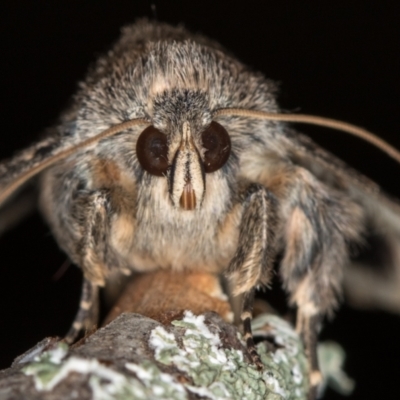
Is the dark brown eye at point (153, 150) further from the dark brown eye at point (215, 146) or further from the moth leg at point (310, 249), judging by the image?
the moth leg at point (310, 249)

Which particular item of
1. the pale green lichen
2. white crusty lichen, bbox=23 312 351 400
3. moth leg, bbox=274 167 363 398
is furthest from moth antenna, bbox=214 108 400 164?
the pale green lichen

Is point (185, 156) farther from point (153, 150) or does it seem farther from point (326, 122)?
point (326, 122)

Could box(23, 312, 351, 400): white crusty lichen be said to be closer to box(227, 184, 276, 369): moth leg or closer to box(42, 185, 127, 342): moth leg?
box(227, 184, 276, 369): moth leg

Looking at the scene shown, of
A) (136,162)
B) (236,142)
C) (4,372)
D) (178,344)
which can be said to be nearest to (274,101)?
(236,142)

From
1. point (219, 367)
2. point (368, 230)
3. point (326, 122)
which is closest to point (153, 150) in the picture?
point (326, 122)

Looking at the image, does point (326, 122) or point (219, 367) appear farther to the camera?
point (326, 122)

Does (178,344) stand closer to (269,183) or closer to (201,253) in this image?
(201,253)

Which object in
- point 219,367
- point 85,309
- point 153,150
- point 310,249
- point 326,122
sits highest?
point 326,122
